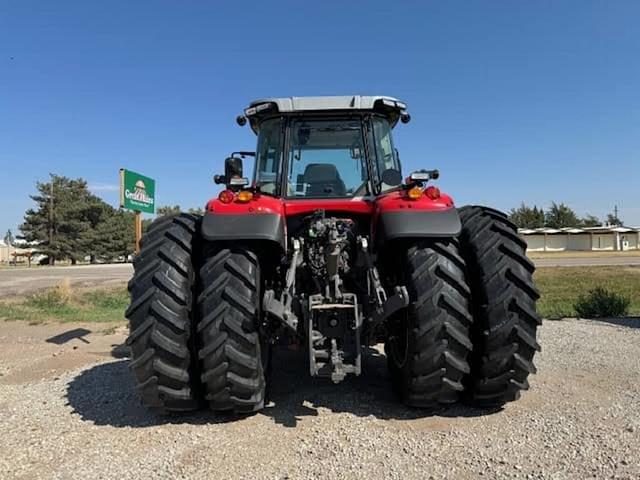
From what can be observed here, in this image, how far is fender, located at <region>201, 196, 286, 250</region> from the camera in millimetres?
3615

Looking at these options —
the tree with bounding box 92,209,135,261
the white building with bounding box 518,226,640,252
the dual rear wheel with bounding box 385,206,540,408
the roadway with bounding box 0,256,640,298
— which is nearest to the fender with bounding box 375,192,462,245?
the dual rear wheel with bounding box 385,206,540,408

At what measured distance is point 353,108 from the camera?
4441 mm

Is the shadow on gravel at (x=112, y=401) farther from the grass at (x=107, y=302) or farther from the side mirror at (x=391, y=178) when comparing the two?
the grass at (x=107, y=302)

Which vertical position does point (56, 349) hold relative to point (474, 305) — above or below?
below

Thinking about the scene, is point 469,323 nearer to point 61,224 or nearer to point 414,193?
point 414,193

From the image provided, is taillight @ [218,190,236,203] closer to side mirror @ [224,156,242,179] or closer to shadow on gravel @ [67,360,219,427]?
side mirror @ [224,156,242,179]

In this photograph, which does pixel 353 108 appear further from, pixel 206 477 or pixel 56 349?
pixel 56 349

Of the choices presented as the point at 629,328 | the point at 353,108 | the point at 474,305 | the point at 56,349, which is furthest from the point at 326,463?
the point at 629,328

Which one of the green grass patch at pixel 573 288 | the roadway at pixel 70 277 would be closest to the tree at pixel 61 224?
the roadway at pixel 70 277

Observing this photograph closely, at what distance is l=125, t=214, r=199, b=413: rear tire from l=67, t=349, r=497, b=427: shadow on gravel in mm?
300

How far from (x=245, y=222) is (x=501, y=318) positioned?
1.96 m

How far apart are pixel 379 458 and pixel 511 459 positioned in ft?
2.55

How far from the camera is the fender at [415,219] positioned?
3584mm

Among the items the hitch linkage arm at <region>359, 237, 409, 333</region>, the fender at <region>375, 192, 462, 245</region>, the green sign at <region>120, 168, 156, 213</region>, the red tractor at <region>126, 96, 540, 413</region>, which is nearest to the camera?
the hitch linkage arm at <region>359, 237, 409, 333</region>
